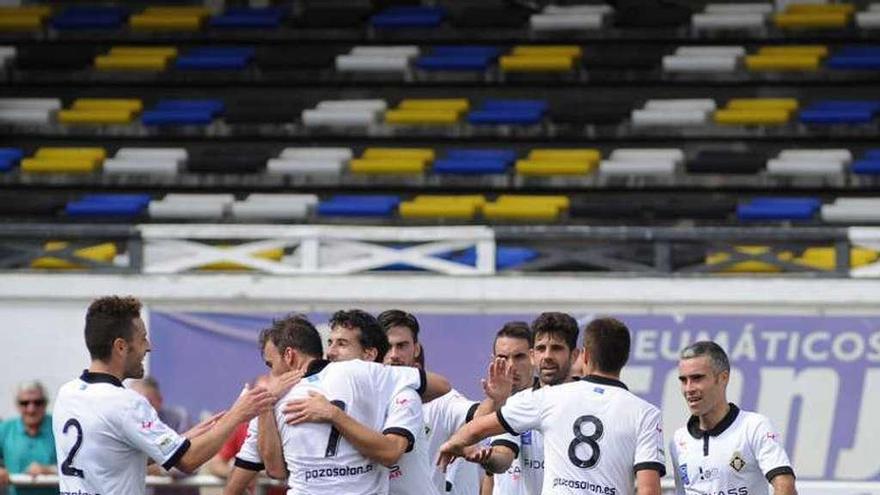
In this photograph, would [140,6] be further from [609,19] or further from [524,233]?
[524,233]

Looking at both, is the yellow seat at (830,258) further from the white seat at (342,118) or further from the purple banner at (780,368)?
the white seat at (342,118)

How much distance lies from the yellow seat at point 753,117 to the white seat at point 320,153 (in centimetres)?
405

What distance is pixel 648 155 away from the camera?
21.1 meters

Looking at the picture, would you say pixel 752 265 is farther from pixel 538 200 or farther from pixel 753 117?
pixel 753 117

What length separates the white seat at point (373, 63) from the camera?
22.6m

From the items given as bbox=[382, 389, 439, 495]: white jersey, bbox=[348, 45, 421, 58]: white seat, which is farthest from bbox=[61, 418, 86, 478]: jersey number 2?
bbox=[348, 45, 421, 58]: white seat

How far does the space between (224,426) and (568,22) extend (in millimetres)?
15168

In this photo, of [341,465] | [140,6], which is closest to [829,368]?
[341,465]

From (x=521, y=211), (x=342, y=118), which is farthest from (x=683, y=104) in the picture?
(x=342, y=118)

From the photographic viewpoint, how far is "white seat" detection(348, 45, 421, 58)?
22750mm

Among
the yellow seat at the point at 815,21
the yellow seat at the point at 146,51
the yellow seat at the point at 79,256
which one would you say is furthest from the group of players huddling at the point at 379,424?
the yellow seat at the point at 146,51

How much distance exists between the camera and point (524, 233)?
17.7m

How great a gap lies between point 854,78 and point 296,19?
→ 6.61 meters

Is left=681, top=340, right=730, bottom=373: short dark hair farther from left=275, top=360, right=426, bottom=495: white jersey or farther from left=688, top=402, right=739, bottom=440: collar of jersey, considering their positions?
left=275, top=360, right=426, bottom=495: white jersey
